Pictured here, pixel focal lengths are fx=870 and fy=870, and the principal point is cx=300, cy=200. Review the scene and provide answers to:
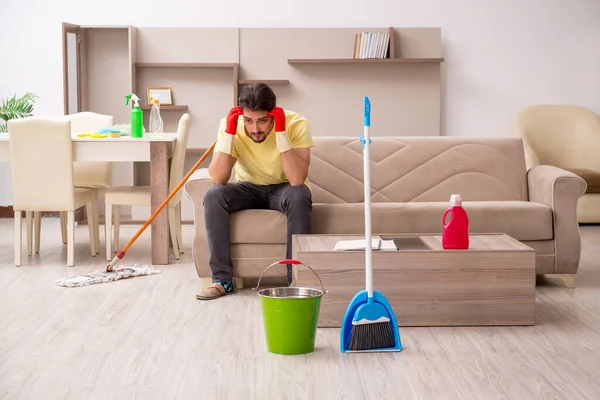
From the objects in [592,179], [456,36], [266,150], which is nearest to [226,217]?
[266,150]

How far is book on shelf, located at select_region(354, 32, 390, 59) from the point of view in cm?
664

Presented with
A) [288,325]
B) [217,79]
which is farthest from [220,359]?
[217,79]

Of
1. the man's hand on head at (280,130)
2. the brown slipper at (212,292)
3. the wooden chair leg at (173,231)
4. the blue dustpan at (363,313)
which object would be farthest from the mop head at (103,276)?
the blue dustpan at (363,313)

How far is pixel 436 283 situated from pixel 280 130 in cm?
108

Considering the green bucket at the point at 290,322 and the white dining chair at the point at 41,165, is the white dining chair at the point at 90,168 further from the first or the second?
the green bucket at the point at 290,322

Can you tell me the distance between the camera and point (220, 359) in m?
3.00

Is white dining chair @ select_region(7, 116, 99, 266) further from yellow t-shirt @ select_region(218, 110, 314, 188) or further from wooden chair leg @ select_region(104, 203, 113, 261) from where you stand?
yellow t-shirt @ select_region(218, 110, 314, 188)

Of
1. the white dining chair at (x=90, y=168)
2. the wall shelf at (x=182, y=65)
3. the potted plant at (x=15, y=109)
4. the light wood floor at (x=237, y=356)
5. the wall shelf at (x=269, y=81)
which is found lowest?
the light wood floor at (x=237, y=356)

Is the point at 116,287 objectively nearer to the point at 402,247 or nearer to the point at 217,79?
the point at 402,247

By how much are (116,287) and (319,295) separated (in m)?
1.61

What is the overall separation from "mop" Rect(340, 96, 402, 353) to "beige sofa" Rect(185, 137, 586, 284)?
1.13 metres

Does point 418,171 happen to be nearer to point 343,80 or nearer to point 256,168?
point 256,168

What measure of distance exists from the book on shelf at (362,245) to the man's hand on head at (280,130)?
0.63m

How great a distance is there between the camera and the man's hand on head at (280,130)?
13.1ft
